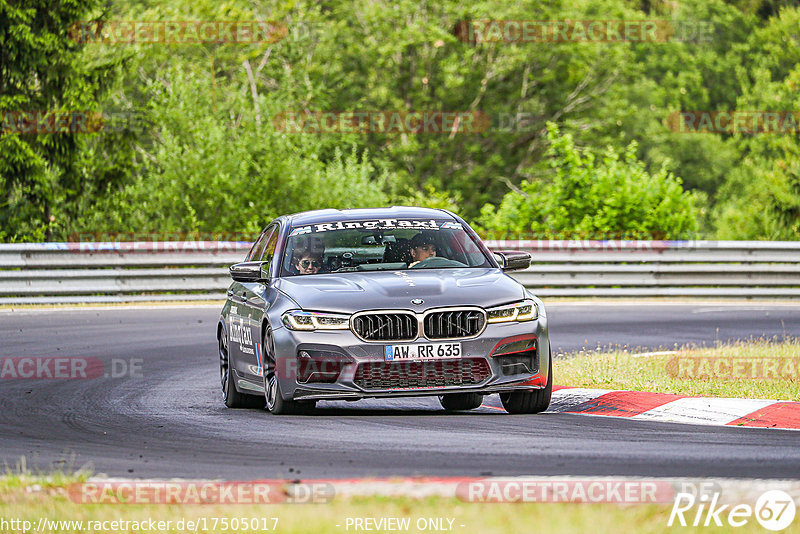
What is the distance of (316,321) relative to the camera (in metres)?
9.54

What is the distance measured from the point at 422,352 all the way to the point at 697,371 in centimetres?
394

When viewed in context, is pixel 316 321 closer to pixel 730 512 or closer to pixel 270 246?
pixel 270 246

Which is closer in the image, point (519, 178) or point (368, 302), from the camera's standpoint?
point (368, 302)

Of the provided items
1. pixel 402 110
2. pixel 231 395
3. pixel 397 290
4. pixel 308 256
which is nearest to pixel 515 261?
pixel 397 290

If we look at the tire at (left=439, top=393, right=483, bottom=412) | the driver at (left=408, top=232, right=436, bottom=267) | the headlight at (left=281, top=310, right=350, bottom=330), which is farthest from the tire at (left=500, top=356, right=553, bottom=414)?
the headlight at (left=281, top=310, right=350, bottom=330)

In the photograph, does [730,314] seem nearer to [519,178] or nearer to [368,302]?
[368,302]

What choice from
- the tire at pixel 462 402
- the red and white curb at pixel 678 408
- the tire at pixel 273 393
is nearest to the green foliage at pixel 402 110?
the red and white curb at pixel 678 408

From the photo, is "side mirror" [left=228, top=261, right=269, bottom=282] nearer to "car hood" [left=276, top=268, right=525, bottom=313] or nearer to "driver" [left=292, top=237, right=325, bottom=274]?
"driver" [left=292, top=237, right=325, bottom=274]

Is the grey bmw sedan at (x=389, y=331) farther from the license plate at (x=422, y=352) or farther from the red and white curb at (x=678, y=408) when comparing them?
the red and white curb at (x=678, y=408)

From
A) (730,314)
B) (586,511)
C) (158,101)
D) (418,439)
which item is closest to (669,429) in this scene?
(418,439)

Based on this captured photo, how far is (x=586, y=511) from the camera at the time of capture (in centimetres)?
574

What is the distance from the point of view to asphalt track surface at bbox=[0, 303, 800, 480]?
7.27 metres

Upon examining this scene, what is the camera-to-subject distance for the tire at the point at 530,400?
→ 9.91 meters

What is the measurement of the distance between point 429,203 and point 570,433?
86.3ft
